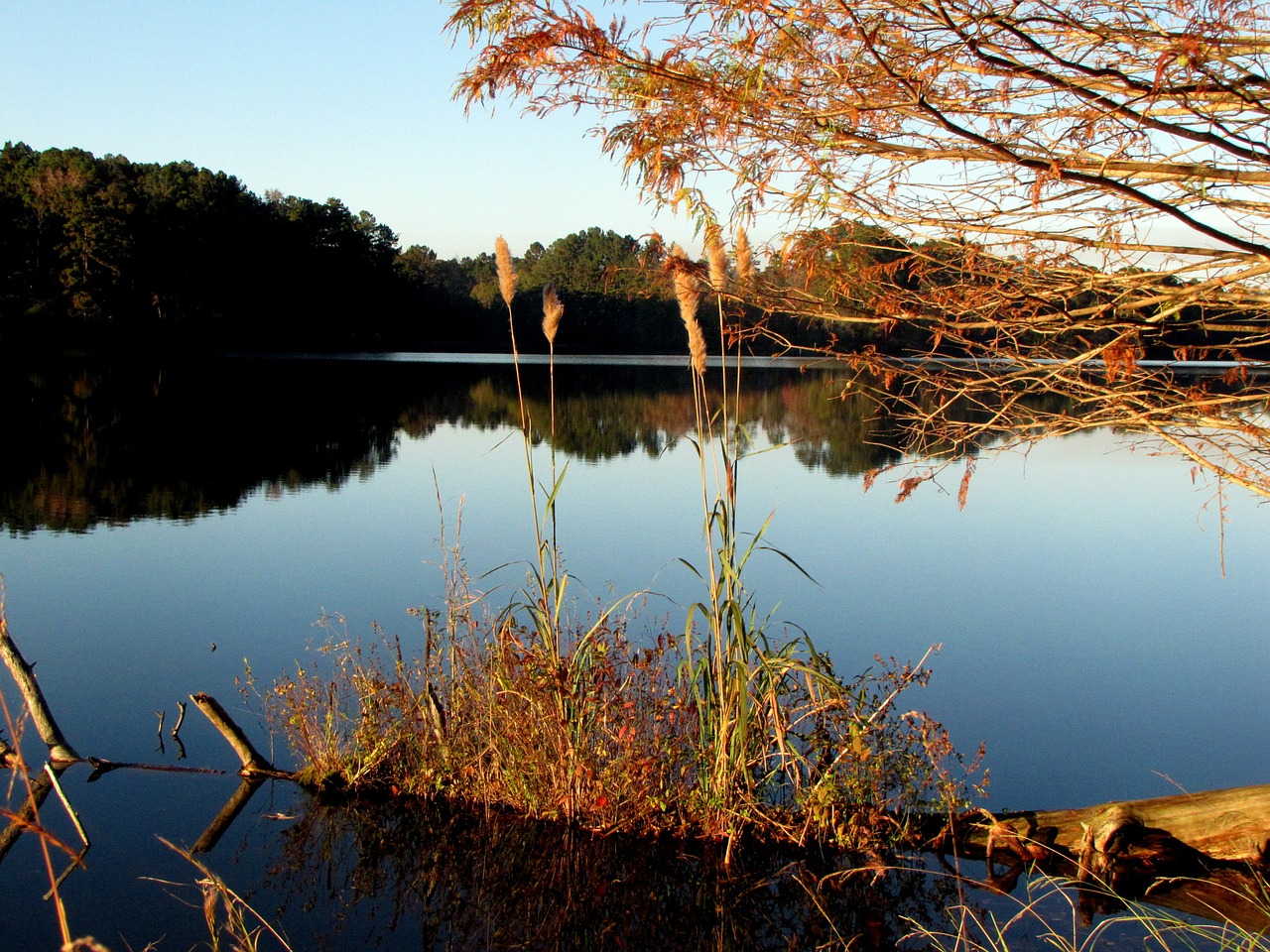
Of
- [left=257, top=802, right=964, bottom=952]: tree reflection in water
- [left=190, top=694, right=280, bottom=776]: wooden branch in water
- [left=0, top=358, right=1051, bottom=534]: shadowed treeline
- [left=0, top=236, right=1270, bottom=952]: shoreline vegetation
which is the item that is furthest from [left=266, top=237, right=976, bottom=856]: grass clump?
[left=0, top=358, right=1051, bottom=534]: shadowed treeline

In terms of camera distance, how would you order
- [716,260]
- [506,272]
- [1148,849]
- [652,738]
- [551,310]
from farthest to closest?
1. [652,738]
2. [1148,849]
3. [551,310]
4. [506,272]
5. [716,260]

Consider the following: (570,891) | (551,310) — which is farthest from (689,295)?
(570,891)

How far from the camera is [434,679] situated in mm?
5379

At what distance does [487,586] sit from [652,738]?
4.15 m

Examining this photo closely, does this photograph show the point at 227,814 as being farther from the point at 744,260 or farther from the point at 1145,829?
the point at 1145,829

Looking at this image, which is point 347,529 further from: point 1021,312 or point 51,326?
point 51,326

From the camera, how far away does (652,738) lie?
4523mm

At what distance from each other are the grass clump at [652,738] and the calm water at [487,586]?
271 millimetres

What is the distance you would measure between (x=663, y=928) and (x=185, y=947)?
5.53 ft

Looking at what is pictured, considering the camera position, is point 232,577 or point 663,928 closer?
point 663,928

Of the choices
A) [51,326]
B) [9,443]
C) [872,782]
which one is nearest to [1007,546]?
[872,782]

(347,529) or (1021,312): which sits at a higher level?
(1021,312)

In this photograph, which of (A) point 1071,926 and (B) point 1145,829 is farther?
(B) point 1145,829

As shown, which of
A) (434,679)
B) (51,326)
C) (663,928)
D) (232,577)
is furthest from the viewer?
(51,326)
